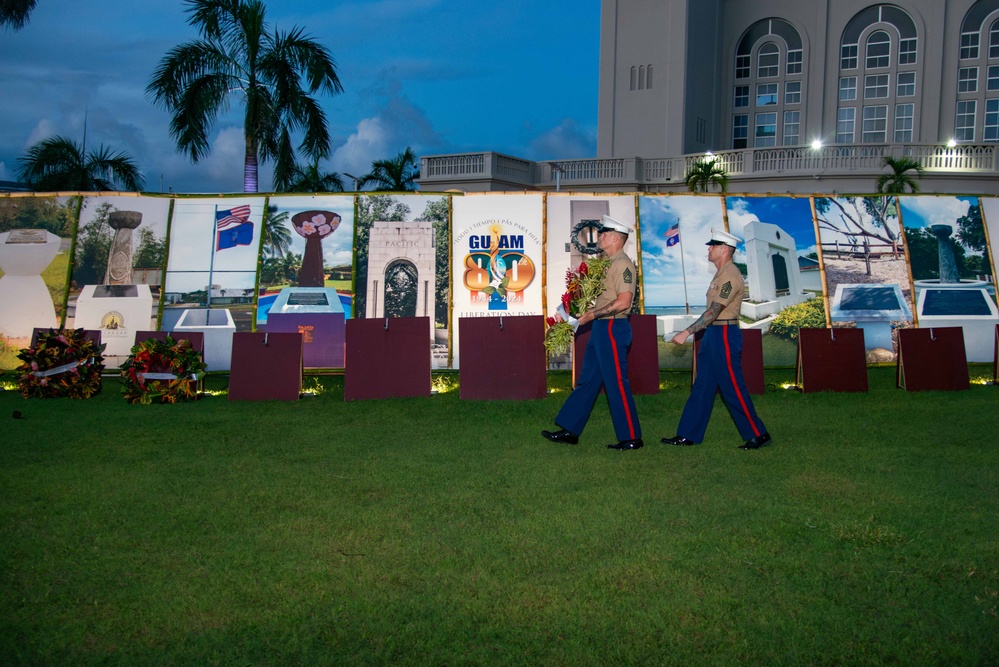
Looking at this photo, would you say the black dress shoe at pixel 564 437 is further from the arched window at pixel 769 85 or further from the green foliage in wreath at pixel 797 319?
the arched window at pixel 769 85

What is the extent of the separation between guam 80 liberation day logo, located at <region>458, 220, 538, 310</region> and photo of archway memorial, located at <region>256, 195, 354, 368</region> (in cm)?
202

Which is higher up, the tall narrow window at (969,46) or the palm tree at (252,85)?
the tall narrow window at (969,46)

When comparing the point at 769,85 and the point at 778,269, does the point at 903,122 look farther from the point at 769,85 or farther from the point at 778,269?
the point at 778,269

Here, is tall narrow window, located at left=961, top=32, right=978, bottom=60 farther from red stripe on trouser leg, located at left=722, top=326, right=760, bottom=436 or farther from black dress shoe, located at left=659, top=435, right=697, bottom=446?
black dress shoe, located at left=659, top=435, right=697, bottom=446

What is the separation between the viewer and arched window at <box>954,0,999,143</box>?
45875mm

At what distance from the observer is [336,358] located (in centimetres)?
1448

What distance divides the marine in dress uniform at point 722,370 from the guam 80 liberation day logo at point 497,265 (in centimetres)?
623

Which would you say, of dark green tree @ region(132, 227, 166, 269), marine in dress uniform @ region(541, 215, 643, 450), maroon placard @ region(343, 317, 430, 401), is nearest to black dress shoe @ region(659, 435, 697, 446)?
marine in dress uniform @ region(541, 215, 643, 450)

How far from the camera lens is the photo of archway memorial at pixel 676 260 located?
14.8m

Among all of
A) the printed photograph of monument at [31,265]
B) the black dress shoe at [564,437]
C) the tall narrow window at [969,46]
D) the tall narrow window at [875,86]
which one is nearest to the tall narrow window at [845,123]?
the tall narrow window at [875,86]

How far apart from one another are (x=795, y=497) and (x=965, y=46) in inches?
1897

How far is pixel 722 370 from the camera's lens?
8.64 metres

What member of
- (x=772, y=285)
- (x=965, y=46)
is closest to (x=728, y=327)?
(x=772, y=285)

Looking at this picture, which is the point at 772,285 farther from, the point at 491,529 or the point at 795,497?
the point at 491,529
